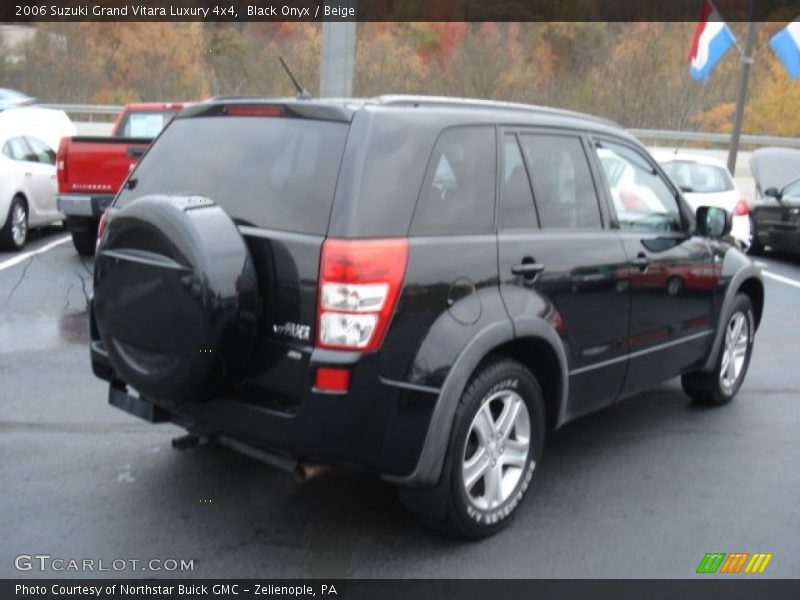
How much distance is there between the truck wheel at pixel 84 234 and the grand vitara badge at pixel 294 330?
7.59m

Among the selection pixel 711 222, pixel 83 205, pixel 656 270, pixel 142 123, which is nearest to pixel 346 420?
pixel 656 270

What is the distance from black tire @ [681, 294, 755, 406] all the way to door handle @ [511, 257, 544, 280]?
87.9 inches

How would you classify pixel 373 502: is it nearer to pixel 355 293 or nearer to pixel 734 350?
pixel 355 293

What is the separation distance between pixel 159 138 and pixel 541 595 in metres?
2.71

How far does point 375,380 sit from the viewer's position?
123 inches

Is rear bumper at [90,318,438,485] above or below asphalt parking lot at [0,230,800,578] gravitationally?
above

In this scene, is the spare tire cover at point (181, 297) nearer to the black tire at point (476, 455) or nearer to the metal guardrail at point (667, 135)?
the black tire at point (476, 455)

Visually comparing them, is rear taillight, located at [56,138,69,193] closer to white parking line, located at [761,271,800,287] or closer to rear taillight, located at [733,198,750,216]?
rear taillight, located at [733,198,750,216]

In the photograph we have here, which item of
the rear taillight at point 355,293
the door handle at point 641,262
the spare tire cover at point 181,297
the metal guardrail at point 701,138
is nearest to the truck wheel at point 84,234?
the spare tire cover at point 181,297

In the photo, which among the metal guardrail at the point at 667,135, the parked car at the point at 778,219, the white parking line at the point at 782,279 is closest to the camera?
the white parking line at the point at 782,279

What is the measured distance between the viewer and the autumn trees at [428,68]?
30.4 metres

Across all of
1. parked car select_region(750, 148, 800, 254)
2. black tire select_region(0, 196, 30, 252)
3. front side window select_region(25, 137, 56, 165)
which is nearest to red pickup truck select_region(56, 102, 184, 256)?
black tire select_region(0, 196, 30, 252)

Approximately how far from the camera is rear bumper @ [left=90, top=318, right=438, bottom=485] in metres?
3.10

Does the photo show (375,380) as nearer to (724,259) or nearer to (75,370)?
(724,259)
